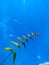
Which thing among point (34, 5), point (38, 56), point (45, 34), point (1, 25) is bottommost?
point (38, 56)

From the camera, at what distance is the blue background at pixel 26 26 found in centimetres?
186

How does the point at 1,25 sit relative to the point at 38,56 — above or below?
above

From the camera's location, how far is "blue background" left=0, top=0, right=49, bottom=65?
1.86 metres

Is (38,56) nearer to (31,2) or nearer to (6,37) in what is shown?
(6,37)

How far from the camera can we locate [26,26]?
194 centimetres

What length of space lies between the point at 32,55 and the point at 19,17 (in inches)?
20.6

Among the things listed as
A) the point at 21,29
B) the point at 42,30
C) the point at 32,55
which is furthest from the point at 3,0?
the point at 32,55

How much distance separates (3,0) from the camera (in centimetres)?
186

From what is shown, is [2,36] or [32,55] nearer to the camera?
[2,36]

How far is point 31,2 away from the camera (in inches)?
76.5

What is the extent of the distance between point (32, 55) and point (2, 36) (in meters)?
0.47

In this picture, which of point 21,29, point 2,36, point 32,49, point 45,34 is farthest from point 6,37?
point 45,34

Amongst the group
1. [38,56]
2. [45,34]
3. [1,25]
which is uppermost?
[1,25]

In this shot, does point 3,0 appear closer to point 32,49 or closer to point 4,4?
point 4,4
